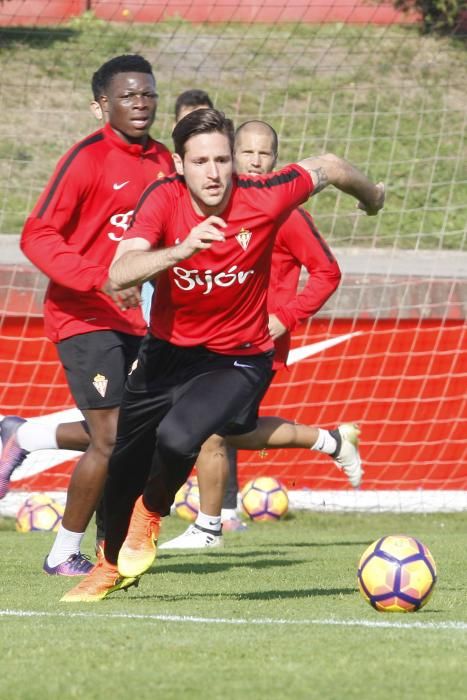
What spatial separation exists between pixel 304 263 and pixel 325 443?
1.15 meters

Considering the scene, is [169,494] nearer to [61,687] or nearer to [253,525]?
[61,687]

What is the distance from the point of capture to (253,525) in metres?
9.89

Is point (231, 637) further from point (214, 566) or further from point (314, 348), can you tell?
point (314, 348)

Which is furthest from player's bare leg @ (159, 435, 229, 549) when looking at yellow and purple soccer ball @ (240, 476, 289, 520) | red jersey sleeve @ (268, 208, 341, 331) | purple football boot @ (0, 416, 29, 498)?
yellow and purple soccer ball @ (240, 476, 289, 520)

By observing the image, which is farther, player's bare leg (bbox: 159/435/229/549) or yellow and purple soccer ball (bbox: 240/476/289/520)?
yellow and purple soccer ball (bbox: 240/476/289/520)

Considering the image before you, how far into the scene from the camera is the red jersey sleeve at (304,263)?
7.97m

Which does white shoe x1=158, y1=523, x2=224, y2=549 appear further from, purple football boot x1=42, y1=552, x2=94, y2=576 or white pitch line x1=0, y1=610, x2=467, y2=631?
white pitch line x1=0, y1=610, x2=467, y2=631

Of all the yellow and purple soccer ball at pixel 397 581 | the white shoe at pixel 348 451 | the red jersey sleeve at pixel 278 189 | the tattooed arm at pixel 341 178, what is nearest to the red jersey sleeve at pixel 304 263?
the white shoe at pixel 348 451

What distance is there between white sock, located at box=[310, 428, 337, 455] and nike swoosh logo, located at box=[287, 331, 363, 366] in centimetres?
223

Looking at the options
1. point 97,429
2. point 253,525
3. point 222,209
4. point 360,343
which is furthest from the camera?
point 360,343

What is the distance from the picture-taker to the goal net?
10695 mm

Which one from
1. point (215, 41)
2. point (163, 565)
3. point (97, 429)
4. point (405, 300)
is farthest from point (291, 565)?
point (215, 41)

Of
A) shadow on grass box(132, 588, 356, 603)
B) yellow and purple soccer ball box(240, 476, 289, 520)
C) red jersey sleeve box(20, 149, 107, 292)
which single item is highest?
red jersey sleeve box(20, 149, 107, 292)

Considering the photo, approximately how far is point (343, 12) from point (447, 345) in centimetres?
1416
